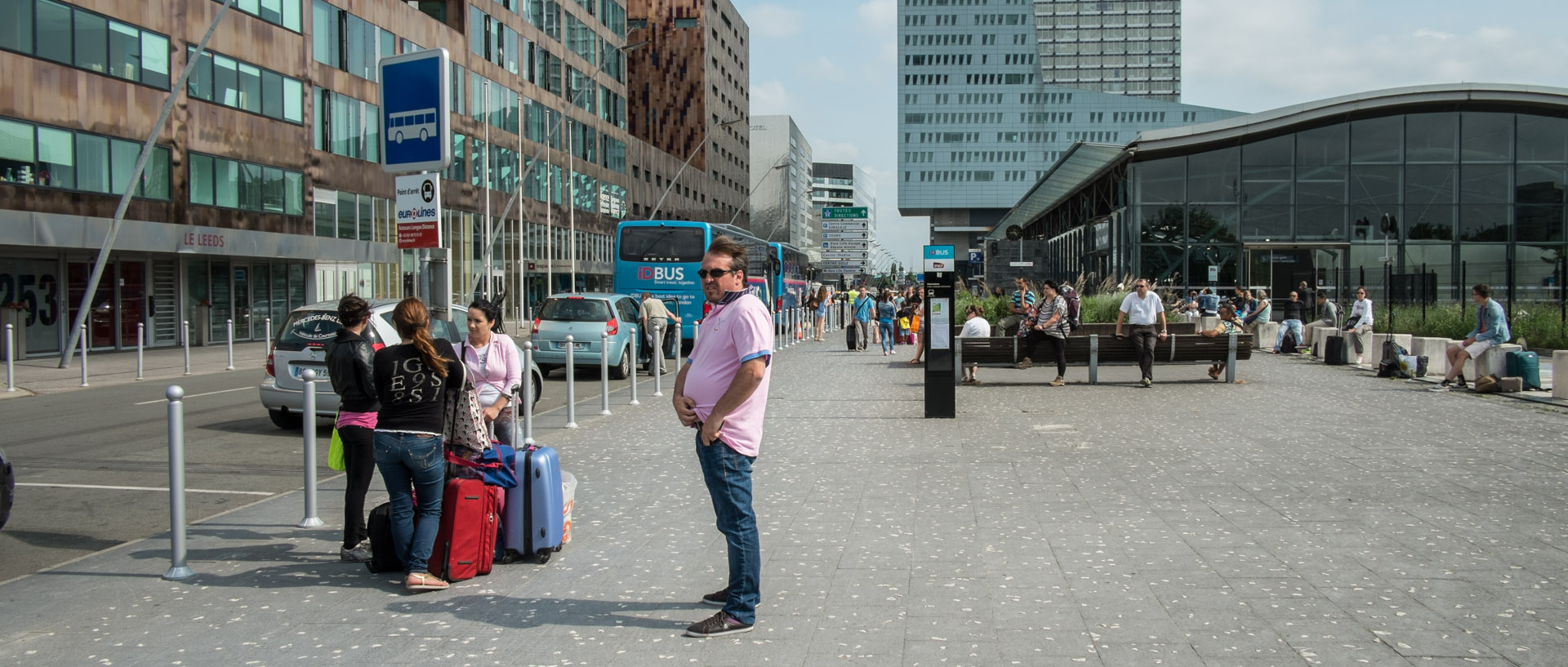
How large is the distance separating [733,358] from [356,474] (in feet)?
8.81

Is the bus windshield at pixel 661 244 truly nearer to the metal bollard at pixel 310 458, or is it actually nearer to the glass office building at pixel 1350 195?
the glass office building at pixel 1350 195

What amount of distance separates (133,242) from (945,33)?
120232 mm

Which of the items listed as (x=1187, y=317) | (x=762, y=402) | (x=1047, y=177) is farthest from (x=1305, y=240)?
(x=762, y=402)

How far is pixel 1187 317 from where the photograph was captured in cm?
2759

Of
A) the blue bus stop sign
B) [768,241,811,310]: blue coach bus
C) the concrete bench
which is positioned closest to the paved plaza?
the blue bus stop sign

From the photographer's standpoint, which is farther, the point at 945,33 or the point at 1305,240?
the point at 945,33

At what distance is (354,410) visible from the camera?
6.18 m

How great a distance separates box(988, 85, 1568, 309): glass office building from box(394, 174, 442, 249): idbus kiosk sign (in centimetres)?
3301

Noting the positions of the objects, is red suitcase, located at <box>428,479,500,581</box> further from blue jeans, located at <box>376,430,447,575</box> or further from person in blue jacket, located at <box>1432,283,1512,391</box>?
person in blue jacket, located at <box>1432,283,1512,391</box>

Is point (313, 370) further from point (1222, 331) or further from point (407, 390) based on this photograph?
point (1222, 331)

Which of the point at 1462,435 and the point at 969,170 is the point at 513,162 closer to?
the point at 1462,435

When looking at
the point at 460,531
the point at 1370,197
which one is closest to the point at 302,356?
the point at 460,531

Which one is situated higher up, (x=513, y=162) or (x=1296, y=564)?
(x=513, y=162)

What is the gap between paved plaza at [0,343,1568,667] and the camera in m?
4.69
